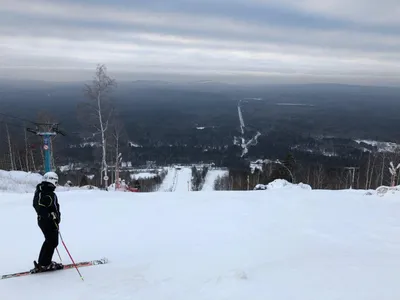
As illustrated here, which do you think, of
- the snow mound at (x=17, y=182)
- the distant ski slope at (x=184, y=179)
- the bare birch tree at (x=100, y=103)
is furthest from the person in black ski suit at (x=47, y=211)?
the distant ski slope at (x=184, y=179)

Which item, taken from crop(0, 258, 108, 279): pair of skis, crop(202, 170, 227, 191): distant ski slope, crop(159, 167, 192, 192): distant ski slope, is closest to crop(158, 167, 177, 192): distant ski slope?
crop(159, 167, 192, 192): distant ski slope

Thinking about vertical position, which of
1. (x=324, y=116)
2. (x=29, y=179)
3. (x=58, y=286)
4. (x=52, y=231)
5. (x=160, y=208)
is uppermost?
(x=52, y=231)

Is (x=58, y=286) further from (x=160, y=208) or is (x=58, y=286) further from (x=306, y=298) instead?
(x=160, y=208)

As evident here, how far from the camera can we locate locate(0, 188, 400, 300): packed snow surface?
4371 mm

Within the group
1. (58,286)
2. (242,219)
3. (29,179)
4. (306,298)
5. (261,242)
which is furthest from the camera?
(29,179)

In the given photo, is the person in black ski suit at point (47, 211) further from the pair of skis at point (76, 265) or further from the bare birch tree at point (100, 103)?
the bare birch tree at point (100, 103)

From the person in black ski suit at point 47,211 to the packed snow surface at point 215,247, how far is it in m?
0.33

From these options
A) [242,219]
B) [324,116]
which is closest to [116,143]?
[242,219]

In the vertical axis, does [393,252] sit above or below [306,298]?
below

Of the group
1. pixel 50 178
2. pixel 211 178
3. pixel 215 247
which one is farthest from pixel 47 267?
pixel 211 178

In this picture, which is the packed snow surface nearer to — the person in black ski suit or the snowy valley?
the snowy valley

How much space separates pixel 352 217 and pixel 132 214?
5.42 metres

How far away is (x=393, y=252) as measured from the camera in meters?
5.93

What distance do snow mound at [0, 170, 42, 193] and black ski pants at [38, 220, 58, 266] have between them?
13146 millimetres
